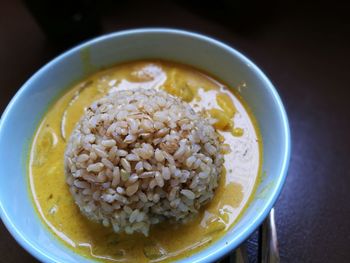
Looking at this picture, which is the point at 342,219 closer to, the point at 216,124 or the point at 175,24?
the point at 216,124

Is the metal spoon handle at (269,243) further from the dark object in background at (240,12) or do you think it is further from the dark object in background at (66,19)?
the dark object in background at (66,19)

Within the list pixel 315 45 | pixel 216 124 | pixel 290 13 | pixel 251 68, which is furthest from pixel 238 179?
pixel 290 13

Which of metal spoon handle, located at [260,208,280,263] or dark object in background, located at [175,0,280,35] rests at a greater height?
dark object in background, located at [175,0,280,35]

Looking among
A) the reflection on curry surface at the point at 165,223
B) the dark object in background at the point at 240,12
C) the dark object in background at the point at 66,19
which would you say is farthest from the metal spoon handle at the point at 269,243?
the dark object in background at the point at 66,19

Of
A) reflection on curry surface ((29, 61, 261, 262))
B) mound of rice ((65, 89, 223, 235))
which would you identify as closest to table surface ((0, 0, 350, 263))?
reflection on curry surface ((29, 61, 261, 262))

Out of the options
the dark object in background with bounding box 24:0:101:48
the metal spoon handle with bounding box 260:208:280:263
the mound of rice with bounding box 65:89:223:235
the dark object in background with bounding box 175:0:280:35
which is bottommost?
the metal spoon handle with bounding box 260:208:280:263

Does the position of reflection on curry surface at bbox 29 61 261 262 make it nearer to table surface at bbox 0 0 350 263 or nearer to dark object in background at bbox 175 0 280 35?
table surface at bbox 0 0 350 263
